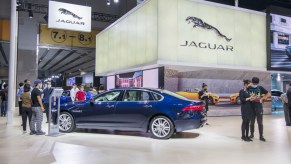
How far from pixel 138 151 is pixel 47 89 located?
14.5 ft

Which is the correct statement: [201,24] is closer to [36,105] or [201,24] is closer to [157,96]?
[157,96]

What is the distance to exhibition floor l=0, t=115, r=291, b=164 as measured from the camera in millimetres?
5133

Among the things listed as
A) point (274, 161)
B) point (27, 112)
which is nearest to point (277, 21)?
point (274, 161)

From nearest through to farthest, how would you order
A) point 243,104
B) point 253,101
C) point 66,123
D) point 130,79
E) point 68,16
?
1. point 253,101
2. point 243,104
3. point 66,123
4. point 68,16
5. point 130,79

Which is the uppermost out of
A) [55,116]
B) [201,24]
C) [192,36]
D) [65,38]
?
[65,38]

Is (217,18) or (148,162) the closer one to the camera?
(148,162)

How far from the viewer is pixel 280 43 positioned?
14969 mm

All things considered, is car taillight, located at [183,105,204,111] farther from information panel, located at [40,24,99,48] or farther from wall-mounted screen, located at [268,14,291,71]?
information panel, located at [40,24,99,48]

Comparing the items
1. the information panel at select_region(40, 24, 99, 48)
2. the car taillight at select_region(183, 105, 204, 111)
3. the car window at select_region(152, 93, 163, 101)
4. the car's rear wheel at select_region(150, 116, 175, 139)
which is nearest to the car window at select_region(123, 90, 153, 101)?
the car window at select_region(152, 93, 163, 101)

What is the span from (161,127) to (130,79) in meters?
8.34

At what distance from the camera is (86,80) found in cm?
3809

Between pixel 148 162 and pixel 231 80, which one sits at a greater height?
pixel 231 80

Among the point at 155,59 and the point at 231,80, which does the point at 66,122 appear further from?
the point at 231,80

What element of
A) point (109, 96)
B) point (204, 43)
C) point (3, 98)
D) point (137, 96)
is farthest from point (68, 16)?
point (137, 96)
